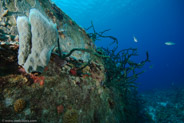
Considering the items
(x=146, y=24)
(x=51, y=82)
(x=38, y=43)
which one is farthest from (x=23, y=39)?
(x=146, y=24)

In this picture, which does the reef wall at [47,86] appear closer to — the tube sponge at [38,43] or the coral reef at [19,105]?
the coral reef at [19,105]

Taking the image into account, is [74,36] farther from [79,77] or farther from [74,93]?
[74,93]

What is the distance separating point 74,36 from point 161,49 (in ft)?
506

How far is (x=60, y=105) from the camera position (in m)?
1.99

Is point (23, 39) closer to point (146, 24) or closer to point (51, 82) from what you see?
point (51, 82)

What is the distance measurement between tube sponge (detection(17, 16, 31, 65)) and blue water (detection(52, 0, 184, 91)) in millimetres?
33545

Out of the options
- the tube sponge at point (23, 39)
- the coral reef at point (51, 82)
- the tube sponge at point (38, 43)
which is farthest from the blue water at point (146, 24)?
the tube sponge at point (23, 39)

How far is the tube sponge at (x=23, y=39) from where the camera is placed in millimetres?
1539

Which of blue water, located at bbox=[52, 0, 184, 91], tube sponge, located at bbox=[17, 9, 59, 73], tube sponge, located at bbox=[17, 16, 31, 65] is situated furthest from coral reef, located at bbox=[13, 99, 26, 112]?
blue water, located at bbox=[52, 0, 184, 91]

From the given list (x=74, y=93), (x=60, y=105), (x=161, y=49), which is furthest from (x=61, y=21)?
(x=161, y=49)

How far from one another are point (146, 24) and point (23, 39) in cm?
9964

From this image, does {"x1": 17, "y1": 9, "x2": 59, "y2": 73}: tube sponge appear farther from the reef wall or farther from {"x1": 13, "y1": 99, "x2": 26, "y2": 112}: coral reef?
{"x1": 13, "y1": 99, "x2": 26, "y2": 112}: coral reef

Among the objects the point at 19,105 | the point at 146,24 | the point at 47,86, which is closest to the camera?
the point at 19,105

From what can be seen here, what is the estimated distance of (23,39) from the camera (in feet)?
5.10
